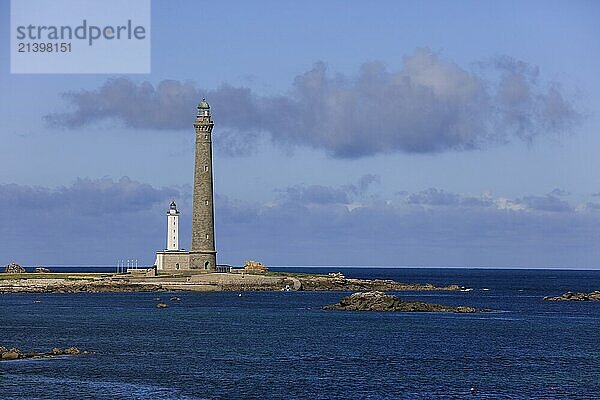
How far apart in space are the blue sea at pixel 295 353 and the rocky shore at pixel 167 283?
22103mm

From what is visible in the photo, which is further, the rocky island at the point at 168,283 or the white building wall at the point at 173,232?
the white building wall at the point at 173,232

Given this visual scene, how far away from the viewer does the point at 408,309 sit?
382 ft

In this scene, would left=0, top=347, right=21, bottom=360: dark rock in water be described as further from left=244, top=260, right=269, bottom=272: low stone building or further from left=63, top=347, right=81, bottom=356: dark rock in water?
left=244, top=260, right=269, bottom=272: low stone building

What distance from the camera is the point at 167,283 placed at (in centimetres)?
14888

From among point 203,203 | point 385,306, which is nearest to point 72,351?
point 385,306

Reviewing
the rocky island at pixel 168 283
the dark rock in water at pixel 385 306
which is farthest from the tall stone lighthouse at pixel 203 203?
the dark rock in water at pixel 385 306

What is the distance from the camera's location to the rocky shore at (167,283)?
14900 centimetres

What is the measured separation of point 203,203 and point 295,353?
75855 mm

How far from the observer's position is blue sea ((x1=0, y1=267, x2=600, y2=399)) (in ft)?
183

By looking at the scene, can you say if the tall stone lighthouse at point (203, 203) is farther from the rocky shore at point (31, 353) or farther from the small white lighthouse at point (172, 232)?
the rocky shore at point (31, 353)

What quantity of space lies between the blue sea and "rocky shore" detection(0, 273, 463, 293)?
2210cm

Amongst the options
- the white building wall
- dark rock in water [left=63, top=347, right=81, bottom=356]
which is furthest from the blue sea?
the white building wall

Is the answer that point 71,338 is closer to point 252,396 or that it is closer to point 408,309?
point 252,396

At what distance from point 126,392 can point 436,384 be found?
1700 centimetres
